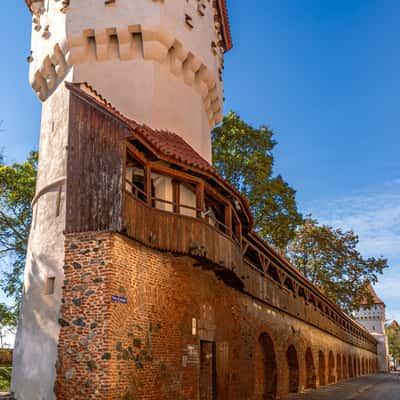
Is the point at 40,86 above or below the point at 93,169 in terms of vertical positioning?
above

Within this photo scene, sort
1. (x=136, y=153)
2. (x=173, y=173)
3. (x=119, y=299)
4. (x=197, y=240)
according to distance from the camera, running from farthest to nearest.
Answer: (x=173, y=173) → (x=197, y=240) → (x=136, y=153) → (x=119, y=299)

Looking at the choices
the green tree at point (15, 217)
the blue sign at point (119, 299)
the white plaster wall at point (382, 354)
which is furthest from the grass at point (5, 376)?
the white plaster wall at point (382, 354)

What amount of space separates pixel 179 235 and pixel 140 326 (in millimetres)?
2458

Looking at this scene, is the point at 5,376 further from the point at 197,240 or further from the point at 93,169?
the point at 93,169

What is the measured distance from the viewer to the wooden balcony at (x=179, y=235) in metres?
11.2

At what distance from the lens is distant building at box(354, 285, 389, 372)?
7556 centimetres

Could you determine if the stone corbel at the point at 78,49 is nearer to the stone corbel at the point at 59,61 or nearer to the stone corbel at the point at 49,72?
the stone corbel at the point at 59,61

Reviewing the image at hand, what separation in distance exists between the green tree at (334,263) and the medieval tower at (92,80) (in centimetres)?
2450

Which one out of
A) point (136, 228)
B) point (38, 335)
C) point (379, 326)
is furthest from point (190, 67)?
point (379, 326)

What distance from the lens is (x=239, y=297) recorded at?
53.8ft

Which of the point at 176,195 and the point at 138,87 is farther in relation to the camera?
the point at 138,87

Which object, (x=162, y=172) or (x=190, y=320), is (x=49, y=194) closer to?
(x=162, y=172)

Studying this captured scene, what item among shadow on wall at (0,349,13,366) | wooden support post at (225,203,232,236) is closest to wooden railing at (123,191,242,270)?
wooden support post at (225,203,232,236)

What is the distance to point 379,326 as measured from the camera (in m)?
79.2
